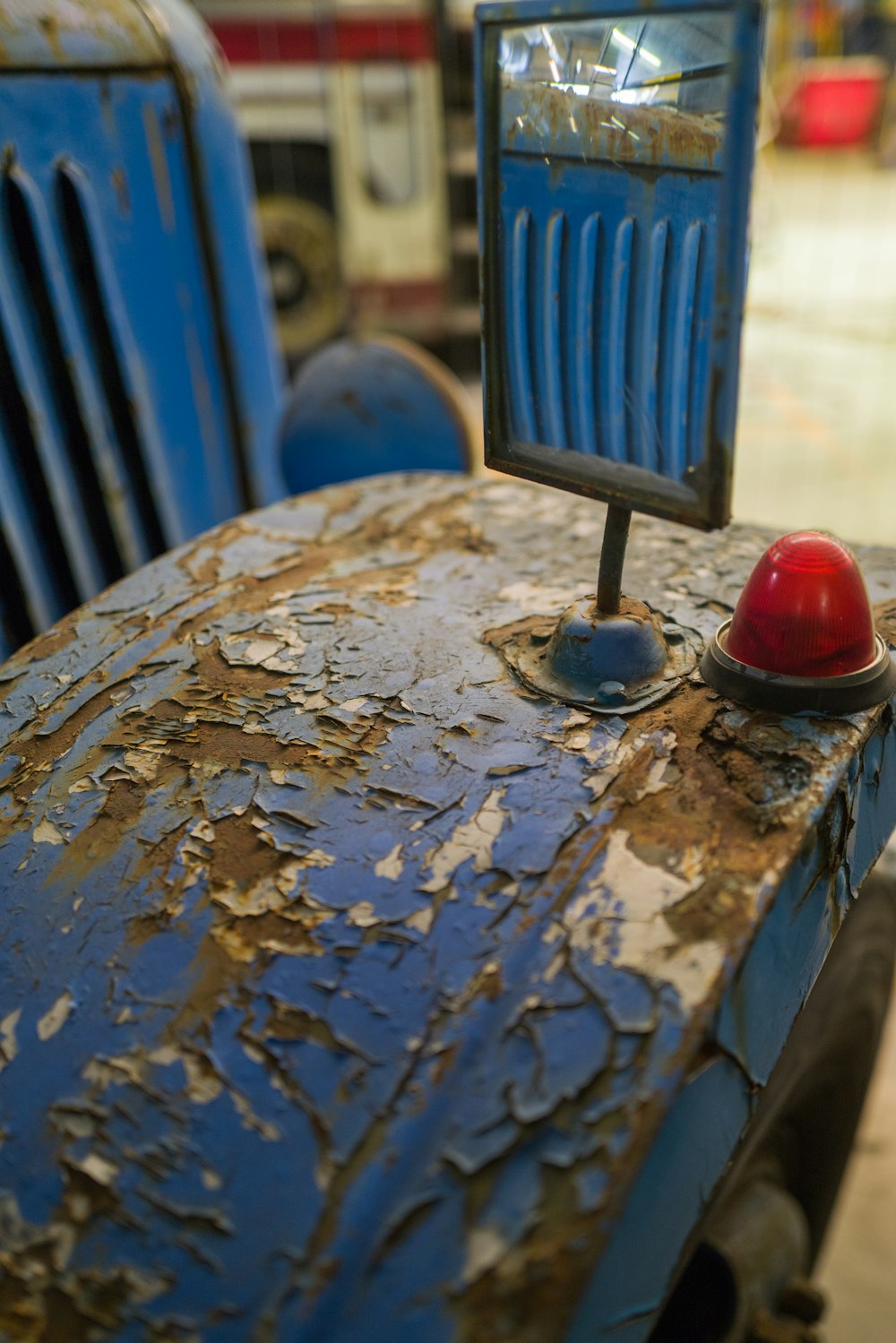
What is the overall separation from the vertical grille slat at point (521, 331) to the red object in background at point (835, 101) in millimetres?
9559

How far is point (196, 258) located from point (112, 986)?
1044mm

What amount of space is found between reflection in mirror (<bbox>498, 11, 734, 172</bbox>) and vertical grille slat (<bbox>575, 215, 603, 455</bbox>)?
0.05 meters

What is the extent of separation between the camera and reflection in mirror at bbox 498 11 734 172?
54cm

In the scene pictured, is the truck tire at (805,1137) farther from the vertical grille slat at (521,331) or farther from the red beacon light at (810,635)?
the vertical grille slat at (521,331)

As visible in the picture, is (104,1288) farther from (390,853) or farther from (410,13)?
(410,13)

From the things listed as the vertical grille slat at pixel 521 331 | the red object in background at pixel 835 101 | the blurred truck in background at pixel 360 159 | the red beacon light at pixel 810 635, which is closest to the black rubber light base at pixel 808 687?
the red beacon light at pixel 810 635

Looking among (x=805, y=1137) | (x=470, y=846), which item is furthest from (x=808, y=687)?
(x=805, y=1137)

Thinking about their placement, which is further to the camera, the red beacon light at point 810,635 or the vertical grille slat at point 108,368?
the vertical grille slat at point 108,368

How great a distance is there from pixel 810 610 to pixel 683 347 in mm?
184

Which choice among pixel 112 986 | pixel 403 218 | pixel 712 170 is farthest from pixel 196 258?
pixel 403 218

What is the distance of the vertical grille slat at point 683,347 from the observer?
588 millimetres

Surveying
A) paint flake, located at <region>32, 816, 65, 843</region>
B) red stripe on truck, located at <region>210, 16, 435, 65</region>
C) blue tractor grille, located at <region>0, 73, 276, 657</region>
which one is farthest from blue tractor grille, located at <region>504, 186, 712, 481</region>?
red stripe on truck, located at <region>210, 16, 435, 65</region>

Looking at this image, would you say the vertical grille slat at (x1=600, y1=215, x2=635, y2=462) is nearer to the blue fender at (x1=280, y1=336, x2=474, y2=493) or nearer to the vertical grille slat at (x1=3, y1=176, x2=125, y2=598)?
the blue fender at (x1=280, y1=336, x2=474, y2=493)

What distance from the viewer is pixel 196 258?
133cm
